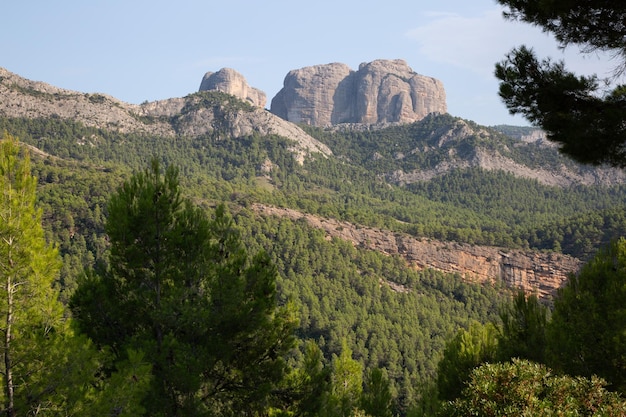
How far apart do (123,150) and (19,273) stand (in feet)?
500

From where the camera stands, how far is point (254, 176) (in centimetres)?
16662

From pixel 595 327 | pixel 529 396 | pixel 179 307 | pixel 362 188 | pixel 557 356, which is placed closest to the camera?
pixel 529 396

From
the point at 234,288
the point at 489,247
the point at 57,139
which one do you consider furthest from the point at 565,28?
the point at 57,139

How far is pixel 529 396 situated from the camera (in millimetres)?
7820

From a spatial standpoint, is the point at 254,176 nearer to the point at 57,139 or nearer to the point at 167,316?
the point at 57,139

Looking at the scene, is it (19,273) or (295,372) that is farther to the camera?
(295,372)

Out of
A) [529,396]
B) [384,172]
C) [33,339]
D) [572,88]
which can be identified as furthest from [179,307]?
[384,172]

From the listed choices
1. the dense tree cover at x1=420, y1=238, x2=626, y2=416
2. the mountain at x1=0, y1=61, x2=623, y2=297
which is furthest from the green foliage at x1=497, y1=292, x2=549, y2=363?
the mountain at x1=0, y1=61, x2=623, y2=297

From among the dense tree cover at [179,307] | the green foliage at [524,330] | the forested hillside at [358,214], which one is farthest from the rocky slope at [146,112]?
the green foliage at [524,330]

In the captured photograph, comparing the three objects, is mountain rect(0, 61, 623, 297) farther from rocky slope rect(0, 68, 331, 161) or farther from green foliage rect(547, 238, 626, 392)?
green foliage rect(547, 238, 626, 392)

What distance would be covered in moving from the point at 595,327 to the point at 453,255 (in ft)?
329

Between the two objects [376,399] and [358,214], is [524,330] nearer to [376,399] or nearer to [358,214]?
[376,399]

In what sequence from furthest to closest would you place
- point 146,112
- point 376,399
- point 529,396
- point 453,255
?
point 146,112 < point 453,255 < point 376,399 < point 529,396

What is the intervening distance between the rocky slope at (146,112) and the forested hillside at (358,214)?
17.1 feet
